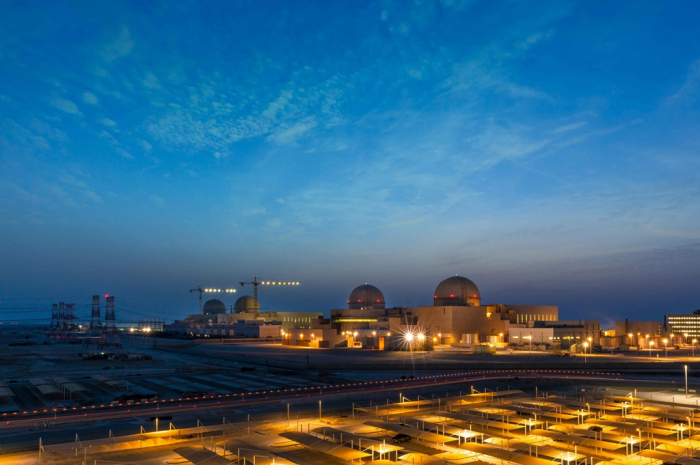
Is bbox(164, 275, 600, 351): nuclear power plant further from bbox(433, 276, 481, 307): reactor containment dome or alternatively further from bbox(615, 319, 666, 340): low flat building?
bbox(615, 319, 666, 340): low flat building

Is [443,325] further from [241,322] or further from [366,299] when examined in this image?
[241,322]

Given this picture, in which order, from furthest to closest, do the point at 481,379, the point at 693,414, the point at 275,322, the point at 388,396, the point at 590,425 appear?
the point at 275,322, the point at 481,379, the point at 388,396, the point at 693,414, the point at 590,425

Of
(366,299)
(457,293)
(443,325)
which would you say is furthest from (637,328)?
(366,299)

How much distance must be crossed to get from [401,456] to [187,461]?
314 inches

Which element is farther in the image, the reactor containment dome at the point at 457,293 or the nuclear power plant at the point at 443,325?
the reactor containment dome at the point at 457,293

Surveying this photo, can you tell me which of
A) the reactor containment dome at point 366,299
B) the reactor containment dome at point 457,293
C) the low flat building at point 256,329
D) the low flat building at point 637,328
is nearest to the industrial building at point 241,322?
the low flat building at point 256,329

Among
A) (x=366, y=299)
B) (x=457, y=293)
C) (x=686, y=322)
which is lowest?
(x=686, y=322)

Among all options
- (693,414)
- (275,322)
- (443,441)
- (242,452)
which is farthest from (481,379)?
(275,322)

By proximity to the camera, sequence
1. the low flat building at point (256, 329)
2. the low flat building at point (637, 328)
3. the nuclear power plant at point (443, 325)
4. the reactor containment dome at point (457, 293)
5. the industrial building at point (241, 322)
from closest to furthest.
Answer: the nuclear power plant at point (443, 325) → the low flat building at point (637, 328) → the reactor containment dome at point (457, 293) → the low flat building at point (256, 329) → the industrial building at point (241, 322)

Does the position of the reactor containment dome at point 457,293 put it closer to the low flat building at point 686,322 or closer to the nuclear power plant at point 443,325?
the nuclear power plant at point 443,325

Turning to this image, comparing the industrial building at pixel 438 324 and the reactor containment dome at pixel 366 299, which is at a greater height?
the reactor containment dome at pixel 366 299

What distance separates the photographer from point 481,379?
1631 inches

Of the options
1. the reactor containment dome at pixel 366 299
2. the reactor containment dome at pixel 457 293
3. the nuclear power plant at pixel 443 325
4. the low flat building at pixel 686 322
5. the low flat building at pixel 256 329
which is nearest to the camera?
the nuclear power plant at pixel 443 325

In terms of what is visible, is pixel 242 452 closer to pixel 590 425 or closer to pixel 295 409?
pixel 295 409
